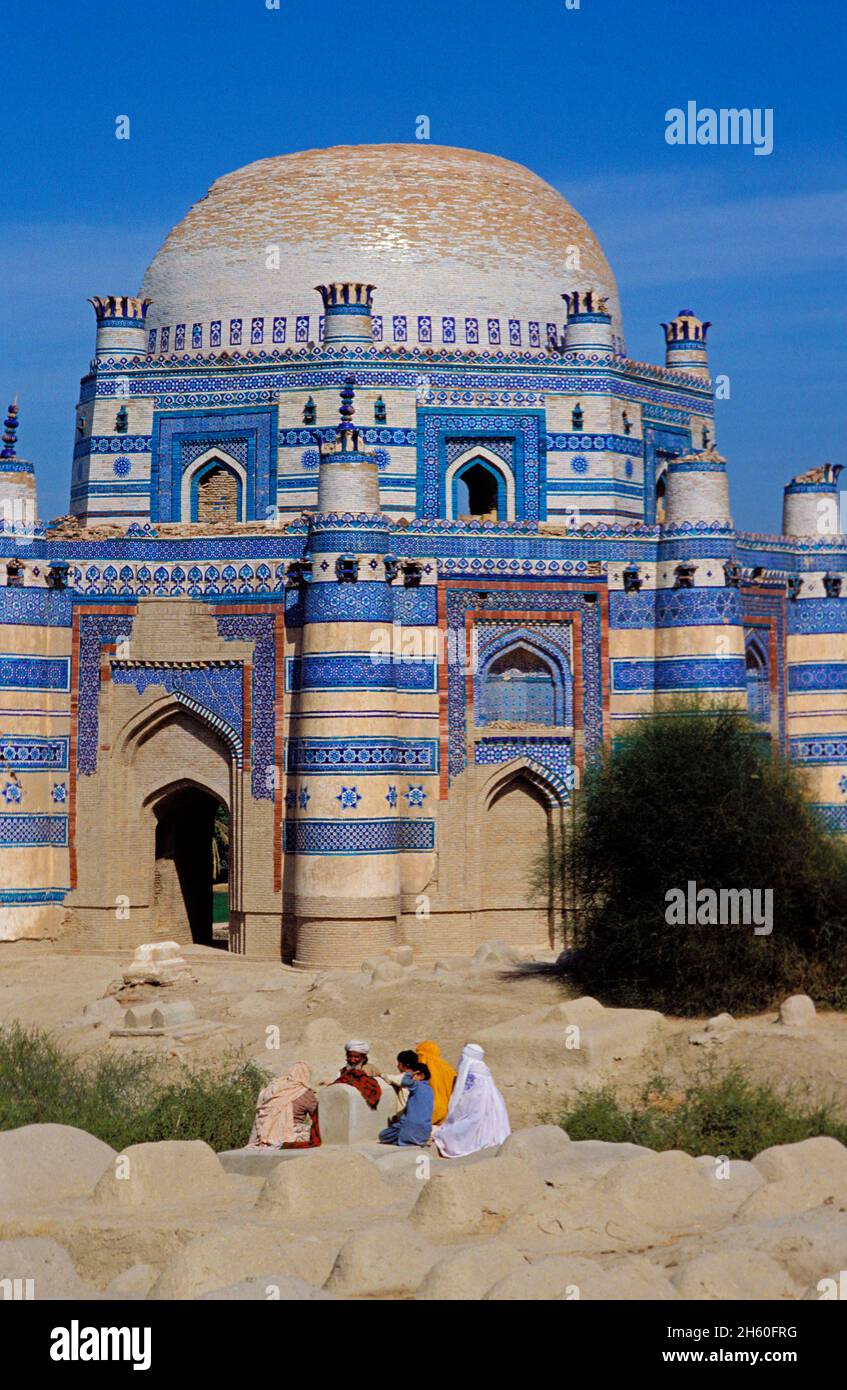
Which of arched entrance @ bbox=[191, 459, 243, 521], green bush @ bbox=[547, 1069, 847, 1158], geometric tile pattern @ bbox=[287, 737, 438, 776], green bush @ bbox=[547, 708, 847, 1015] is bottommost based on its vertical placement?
green bush @ bbox=[547, 1069, 847, 1158]

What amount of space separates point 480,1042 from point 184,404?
14.1 m

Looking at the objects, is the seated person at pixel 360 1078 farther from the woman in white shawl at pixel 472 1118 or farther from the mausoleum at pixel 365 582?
the mausoleum at pixel 365 582

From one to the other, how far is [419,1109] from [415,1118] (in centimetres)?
8

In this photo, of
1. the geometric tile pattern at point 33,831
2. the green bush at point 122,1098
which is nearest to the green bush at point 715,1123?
the green bush at point 122,1098

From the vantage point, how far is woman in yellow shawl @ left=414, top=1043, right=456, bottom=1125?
59.1ft

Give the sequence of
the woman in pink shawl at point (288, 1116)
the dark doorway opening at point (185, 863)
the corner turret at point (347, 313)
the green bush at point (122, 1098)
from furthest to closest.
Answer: the corner turret at point (347, 313) → the dark doorway opening at point (185, 863) → the green bush at point (122, 1098) → the woman in pink shawl at point (288, 1116)

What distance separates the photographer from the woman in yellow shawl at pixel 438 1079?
18016mm

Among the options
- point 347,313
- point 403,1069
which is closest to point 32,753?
point 347,313

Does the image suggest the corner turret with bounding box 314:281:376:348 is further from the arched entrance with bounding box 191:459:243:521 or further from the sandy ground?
the sandy ground

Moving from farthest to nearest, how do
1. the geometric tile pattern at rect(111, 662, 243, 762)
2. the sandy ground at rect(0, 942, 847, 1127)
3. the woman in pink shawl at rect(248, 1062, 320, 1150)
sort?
the geometric tile pattern at rect(111, 662, 243, 762), the sandy ground at rect(0, 942, 847, 1127), the woman in pink shawl at rect(248, 1062, 320, 1150)

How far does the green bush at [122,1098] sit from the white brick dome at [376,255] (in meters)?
14.7

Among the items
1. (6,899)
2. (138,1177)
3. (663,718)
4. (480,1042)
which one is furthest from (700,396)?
(138,1177)

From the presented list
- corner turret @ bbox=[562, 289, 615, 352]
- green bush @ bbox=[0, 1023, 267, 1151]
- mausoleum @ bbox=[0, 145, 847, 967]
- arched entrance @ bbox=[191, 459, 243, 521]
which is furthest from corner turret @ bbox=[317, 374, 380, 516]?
green bush @ bbox=[0, 1023, 267, 1151]

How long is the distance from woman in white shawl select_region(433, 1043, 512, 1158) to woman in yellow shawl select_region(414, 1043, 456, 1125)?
55 cm
